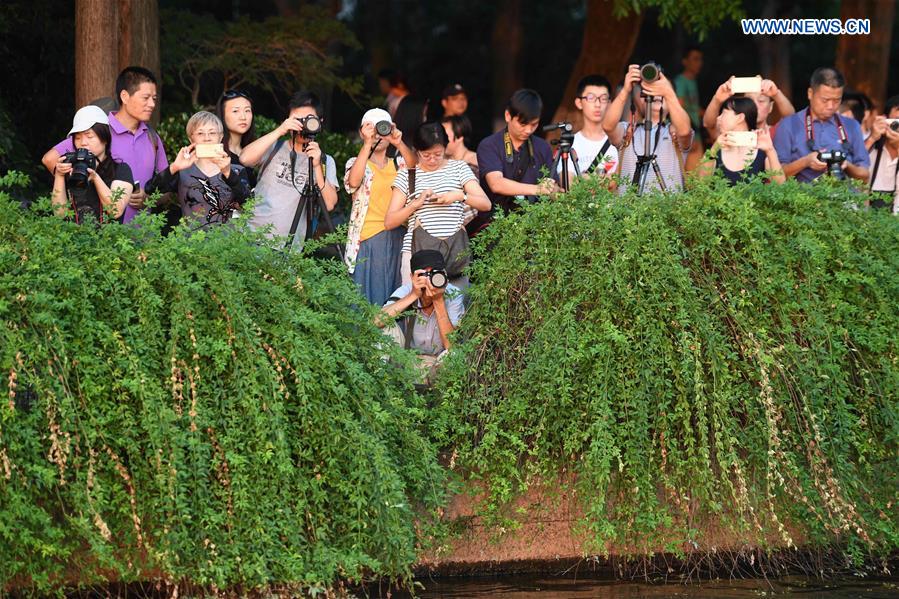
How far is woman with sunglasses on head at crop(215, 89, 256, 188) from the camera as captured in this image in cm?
747

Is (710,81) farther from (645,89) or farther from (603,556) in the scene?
(603,556)

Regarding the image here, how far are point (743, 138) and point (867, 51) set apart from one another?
7322 millimetres

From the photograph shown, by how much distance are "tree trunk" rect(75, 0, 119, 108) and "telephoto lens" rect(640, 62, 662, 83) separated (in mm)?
3394

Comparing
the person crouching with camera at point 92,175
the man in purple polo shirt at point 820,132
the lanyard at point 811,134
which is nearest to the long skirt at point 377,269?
the person crouching with camera at point 92,175

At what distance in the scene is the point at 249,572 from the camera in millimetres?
5402

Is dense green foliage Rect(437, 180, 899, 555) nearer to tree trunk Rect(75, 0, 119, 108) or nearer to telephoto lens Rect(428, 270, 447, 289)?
telephoto lens Rect(428, 270, 447, 289)

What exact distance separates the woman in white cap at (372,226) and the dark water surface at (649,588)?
6.38 feet

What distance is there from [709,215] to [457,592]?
2189mm

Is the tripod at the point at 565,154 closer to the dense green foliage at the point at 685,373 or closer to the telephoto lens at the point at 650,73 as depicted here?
the telephoto lens at the point at 650,73

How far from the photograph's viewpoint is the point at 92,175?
657cm

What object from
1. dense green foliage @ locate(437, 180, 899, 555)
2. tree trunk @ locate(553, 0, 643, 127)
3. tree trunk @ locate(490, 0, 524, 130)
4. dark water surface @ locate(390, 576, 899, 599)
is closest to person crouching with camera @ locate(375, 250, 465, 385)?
dense green foliage @ locate(437, 180, 899, 555)

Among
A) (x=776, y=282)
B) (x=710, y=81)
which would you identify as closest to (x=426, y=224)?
(x=776, y=282)

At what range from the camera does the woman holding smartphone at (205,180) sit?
699 cm

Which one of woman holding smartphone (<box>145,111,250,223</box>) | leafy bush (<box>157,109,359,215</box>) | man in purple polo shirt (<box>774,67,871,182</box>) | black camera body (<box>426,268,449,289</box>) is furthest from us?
leafy bush (<box>157,109,359,215</box>)
